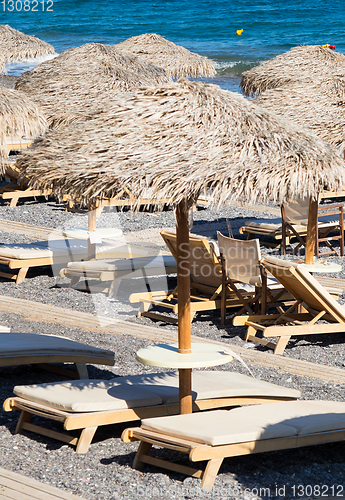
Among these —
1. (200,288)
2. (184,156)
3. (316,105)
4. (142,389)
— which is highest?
(316,105)

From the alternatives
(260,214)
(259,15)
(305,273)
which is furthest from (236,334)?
(259,15)

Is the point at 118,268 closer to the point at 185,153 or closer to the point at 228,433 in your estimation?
the point at 185,153

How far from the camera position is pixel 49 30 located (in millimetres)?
45656

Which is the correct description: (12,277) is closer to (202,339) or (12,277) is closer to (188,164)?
(202,339)

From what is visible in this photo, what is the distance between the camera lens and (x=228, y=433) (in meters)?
2.71

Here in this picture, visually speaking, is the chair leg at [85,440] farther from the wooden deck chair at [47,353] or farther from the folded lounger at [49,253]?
the folded lounger at [49,253]

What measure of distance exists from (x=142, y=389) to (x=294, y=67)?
34.7ft

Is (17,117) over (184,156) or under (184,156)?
over

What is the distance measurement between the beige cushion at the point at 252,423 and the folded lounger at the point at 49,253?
3828mm

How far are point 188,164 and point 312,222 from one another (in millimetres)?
3594

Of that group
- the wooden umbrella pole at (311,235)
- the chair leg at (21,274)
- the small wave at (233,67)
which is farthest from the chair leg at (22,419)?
the small wave at (233,67)

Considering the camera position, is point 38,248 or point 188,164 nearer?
point 188,164

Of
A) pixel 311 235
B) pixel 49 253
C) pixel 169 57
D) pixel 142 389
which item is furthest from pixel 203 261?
pixel 169 57

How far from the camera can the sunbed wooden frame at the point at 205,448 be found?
2.63 metres
